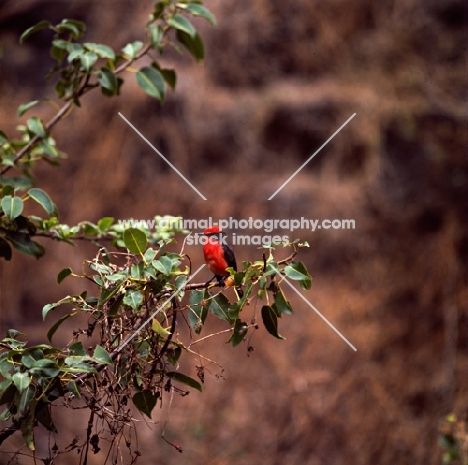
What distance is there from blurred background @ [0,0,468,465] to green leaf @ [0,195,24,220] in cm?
202

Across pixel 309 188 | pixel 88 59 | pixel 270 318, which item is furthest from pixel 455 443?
pixel 309 188

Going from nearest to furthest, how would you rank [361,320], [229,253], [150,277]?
1. [150,277]
2. [229,253]
3. [361,320]

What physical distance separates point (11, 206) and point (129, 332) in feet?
1.29

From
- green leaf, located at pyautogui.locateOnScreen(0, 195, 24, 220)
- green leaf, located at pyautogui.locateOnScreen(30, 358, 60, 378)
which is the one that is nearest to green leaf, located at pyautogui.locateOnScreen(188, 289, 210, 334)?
green leaf, located at pyautogui.locateOnScreen(30, 358, 60, 378)

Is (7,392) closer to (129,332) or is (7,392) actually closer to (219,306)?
(129,332)

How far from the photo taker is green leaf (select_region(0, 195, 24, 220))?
125 centimetres

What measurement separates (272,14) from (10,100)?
1.46 m

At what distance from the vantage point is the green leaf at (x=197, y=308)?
1.05 meters

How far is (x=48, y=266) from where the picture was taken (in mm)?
3330

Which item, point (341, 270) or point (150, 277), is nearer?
point (150, 277)

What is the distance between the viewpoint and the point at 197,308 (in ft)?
3.48

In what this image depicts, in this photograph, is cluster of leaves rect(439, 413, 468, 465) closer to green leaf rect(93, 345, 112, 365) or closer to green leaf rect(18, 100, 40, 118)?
green leaf rect(93, 345, 112, 365)

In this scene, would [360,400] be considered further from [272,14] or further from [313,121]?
[272,14]

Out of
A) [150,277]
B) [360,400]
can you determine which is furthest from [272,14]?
[150,277]
